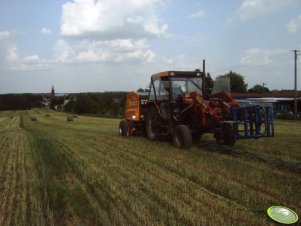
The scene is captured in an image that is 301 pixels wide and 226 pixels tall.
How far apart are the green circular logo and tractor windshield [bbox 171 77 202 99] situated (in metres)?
7.04

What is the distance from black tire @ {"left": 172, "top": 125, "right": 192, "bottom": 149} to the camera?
11.0 meters

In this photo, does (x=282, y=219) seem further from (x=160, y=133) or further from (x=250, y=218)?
(x=160, y=133)

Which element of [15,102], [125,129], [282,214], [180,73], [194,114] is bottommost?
[282,214]

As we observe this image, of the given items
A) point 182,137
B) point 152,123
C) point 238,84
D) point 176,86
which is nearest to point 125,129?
point 152,123

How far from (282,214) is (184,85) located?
747cm

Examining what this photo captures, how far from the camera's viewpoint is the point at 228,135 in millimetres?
10719

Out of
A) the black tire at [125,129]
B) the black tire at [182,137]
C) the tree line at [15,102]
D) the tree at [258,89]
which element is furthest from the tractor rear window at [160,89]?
the tree line at [15,102]

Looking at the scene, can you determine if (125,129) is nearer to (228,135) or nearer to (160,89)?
(160,89)

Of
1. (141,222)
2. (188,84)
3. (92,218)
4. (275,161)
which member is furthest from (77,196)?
(188,84)

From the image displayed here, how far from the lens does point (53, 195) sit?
6.26 m

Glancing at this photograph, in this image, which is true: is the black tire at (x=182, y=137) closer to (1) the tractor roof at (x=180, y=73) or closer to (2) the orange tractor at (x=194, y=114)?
(2) the orange tractor at (x=194, y=114)

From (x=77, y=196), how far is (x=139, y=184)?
1.14 meters

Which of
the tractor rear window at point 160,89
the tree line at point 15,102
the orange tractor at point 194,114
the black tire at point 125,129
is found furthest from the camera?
the tree line at point 15,102

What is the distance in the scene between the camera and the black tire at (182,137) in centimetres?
1102
